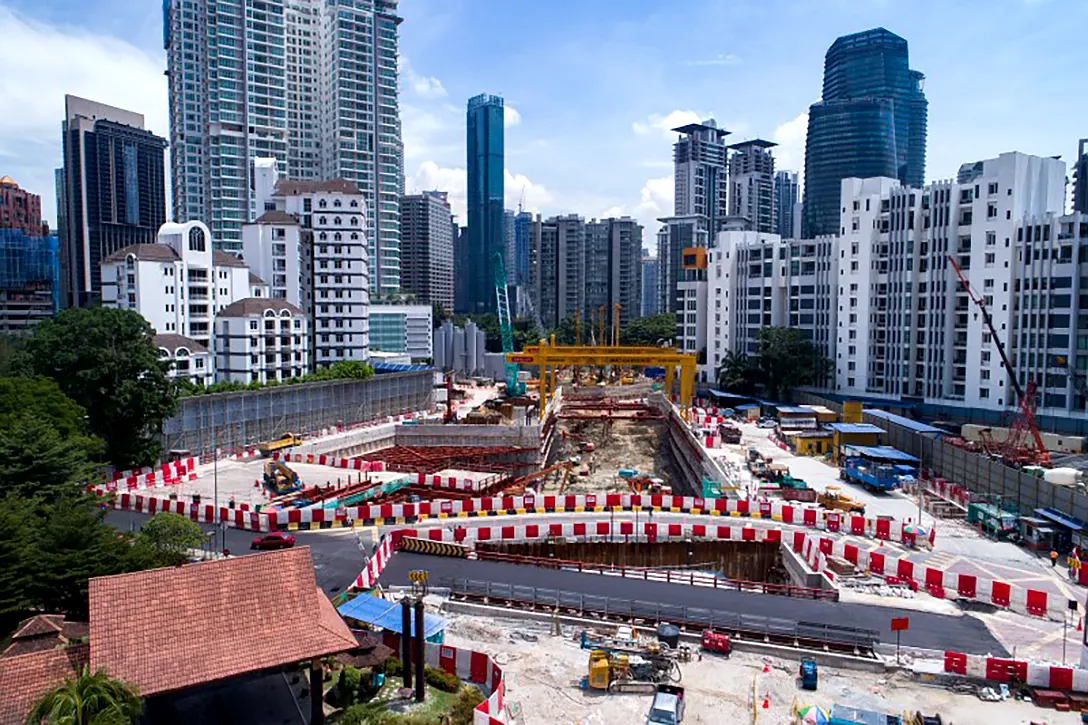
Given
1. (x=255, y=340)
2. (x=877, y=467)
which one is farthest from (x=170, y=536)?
(x=255, y=340)

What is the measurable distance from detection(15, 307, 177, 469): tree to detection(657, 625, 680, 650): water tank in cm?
3517

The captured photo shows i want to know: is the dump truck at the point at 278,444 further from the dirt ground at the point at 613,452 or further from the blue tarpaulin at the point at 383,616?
the blue tarpaulin at the point at 383,616

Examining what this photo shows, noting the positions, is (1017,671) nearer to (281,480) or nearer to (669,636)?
(669,636)

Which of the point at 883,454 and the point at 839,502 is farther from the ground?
the point at 883,454

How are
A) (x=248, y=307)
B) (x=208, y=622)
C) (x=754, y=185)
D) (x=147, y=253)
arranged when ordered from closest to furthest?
(x=208, y=622) → (x=147, y=253) → (x=248, y=307) → (x=754, y=185)

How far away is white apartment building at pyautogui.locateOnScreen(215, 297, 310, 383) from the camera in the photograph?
64500 mm

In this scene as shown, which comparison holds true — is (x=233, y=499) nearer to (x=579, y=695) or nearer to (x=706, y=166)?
(x=579, y=695)

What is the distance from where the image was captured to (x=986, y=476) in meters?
39.5

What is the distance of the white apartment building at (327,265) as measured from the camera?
255ft

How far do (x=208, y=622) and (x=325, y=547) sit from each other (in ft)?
47.9

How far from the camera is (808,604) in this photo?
2514 centimetres

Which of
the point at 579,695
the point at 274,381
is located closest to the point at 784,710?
the point at 579,695

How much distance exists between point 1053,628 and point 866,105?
182610 mm

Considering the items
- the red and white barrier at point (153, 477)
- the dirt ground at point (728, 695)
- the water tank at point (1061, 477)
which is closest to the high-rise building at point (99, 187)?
the red and white barrier at point (153, 477)
